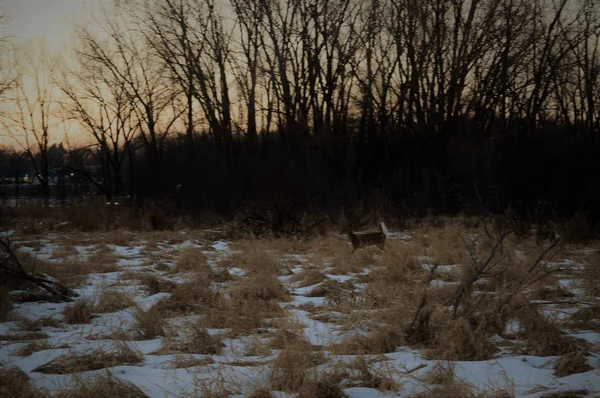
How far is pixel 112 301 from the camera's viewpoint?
240 inches

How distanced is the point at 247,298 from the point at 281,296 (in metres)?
0.43

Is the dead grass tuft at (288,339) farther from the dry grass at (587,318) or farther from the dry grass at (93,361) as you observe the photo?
the dry grass at (587,318)

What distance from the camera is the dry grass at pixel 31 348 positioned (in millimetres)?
4523

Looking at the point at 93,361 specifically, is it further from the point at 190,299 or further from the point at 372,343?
the point at 372,343

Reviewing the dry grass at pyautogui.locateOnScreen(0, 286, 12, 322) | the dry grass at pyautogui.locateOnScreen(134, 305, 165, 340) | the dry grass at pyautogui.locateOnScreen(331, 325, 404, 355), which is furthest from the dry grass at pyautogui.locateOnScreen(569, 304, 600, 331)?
the dry grass at pyautogui.locateOnScreen(0, 286, 12, 322)

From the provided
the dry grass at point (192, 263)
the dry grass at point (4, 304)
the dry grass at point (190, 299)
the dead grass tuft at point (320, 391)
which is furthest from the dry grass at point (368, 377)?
the dry grass at point (192, 263)

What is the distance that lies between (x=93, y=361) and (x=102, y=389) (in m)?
0.73

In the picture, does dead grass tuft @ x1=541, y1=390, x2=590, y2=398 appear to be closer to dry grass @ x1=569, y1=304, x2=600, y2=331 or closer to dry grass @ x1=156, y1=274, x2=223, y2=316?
dry grass @ x1=569, y1=304, x2=600, y2=331

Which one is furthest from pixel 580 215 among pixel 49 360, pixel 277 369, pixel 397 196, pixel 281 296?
pixel 49 360

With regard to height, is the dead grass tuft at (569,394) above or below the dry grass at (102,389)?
below

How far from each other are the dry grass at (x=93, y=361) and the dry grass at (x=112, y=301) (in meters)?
1.59

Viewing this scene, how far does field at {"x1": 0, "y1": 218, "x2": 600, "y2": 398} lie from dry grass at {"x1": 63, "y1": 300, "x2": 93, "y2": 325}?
0.01m

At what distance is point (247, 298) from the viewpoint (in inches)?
249

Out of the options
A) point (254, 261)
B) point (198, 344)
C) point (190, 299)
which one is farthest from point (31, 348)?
point (254, 261)
